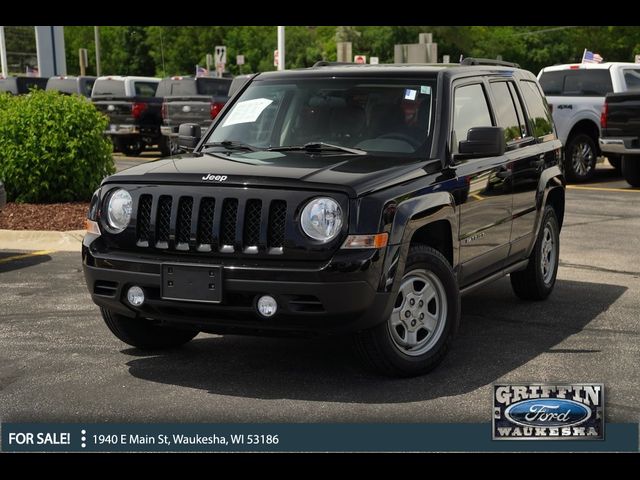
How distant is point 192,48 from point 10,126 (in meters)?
58.4

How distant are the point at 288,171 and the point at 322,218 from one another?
0.43 meters

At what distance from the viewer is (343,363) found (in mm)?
6602

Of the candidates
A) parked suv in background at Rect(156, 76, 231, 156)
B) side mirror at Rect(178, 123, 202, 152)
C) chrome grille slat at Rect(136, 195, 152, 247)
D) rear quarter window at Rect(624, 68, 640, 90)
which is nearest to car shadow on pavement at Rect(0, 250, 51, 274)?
side mirror at Rect(178, 123, 202, 152)

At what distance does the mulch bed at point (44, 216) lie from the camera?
12023 mm

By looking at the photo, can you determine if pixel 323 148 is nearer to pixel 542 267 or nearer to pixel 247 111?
pixel 247 111

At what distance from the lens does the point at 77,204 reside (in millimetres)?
13320

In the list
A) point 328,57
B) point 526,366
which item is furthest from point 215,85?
point 328,57

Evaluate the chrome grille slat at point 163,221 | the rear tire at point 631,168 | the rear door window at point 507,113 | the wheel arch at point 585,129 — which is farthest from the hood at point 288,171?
the wheel arch at point 585,129

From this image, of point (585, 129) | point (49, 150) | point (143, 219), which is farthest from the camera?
point (585, 129)

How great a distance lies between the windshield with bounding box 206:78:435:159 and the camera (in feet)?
22.2

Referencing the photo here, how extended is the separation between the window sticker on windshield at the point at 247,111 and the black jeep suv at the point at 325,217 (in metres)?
0.01

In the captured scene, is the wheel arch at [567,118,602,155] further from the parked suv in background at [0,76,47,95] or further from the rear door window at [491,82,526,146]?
the parked suv in background at [0,76,47,95]

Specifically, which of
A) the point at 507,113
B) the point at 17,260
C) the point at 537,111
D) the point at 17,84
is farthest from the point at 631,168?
the point at 17,84

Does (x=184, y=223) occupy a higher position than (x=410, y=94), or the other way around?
(x=410, y=94)
